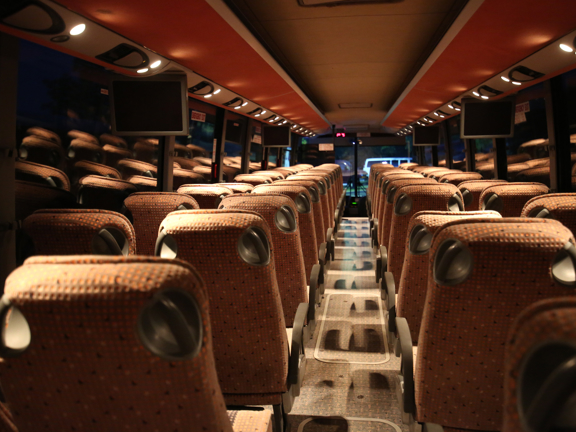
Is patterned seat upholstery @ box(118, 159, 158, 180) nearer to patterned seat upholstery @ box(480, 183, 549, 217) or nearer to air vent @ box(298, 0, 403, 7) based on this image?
air vent @ box(298, 0, 403, 7)

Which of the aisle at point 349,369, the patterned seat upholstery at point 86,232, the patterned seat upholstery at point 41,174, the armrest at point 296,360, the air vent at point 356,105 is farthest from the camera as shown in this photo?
the air vent at point 356,105

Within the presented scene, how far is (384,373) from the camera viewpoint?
3.17 m

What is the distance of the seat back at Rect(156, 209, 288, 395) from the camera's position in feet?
5.00

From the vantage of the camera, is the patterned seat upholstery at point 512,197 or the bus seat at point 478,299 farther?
the patterned seat upholstery at point 512,197

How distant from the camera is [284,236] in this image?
8.16 ft

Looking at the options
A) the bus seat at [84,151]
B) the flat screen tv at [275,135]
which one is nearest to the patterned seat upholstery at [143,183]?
the bus seat at [84,151]

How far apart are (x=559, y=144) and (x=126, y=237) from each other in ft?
17.9

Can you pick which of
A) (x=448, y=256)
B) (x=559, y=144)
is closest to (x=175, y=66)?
(x=448, y=256)

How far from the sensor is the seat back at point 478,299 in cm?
120

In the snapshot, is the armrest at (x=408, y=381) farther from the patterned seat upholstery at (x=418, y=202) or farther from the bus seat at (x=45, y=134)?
the bus seat at (x=45, y=134)

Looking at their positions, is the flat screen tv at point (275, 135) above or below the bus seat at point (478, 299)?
above

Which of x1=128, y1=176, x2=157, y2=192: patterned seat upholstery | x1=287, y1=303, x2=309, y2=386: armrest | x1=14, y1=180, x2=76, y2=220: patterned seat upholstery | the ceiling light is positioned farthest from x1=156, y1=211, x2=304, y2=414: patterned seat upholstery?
x1=128, y1=176, x2=157, y2=192: patterned seat upholstery

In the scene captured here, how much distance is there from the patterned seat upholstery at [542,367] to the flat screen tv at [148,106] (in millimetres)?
4138

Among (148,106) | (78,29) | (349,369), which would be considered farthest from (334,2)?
(349,369)
